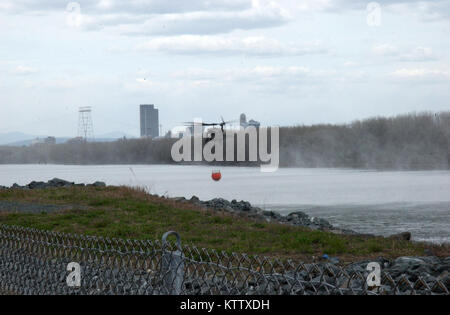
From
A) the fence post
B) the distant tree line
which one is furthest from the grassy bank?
the distant tree line

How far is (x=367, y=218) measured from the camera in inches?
1170

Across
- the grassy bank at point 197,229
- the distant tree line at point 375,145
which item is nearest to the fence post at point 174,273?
the grassy bank at point 197,229

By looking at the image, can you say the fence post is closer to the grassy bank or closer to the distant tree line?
the grassy bank

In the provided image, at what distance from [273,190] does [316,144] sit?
59704 millimetres

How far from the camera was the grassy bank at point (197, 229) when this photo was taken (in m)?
14.4

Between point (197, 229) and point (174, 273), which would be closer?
point (174, 273)

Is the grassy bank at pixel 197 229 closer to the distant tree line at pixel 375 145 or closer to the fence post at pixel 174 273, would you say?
the fence post at pixel 174 273

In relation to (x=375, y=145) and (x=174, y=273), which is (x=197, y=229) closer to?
(x=174, y=273)

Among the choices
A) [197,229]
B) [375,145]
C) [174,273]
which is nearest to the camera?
[174,273]

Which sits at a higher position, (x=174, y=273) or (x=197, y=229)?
(x=174, y=273)

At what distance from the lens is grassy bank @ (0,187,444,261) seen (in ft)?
47.3

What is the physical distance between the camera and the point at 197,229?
1691cm

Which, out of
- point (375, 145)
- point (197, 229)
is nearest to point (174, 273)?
point (197, 229)
